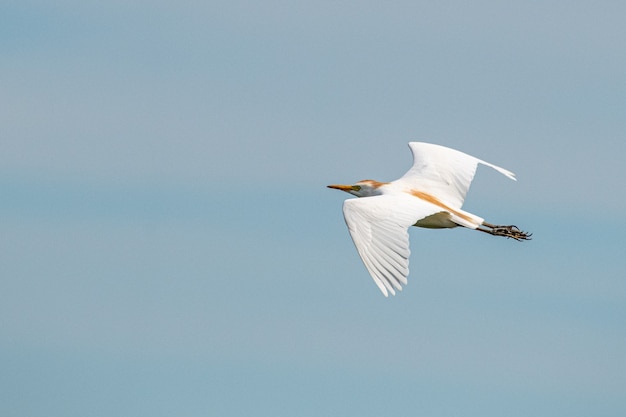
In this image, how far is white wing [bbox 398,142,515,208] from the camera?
119 ft

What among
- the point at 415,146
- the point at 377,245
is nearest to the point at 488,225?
the point at 415,146

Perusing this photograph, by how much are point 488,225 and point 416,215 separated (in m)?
4.78

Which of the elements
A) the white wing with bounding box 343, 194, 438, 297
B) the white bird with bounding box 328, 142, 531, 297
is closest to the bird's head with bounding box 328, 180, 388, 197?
the white bird with bounding box 328, 142, 531, 297

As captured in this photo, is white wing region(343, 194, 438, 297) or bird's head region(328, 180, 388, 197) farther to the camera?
bird's head region(328, 180, 388, 197)

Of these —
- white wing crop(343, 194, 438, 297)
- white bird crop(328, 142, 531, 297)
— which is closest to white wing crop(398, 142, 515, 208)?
white bird crop(328, 142, 531, 297)

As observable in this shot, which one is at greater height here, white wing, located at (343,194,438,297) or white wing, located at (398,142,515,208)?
white wing, located at (398,142,515,208)

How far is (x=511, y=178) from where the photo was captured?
36.1m

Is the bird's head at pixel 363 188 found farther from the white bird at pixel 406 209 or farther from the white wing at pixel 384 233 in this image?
the white wing at pixel 384 233

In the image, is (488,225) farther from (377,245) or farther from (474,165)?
(377,245)

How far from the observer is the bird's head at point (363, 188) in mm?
35594

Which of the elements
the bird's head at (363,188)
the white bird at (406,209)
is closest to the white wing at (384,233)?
the white bird at (406,209)

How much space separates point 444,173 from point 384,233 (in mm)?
→ 8011

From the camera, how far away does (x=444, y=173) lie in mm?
36906

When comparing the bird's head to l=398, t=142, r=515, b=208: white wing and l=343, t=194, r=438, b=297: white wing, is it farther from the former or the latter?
l=343, t=194, r=438, b=297: white wing
